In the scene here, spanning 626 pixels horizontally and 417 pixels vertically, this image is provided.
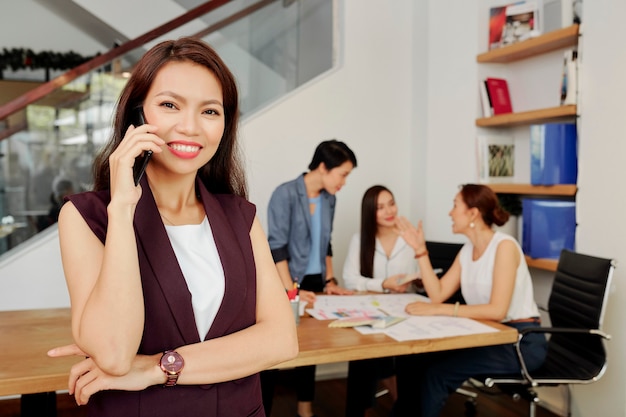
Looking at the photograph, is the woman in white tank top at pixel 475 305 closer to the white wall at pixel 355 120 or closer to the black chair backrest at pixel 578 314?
the black chair backrest at pixel 578 314

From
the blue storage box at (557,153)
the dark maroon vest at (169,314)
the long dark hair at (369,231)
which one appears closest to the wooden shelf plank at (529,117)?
the blue storage box at (557,153)

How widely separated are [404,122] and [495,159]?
2.97 feet

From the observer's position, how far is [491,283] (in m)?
3.11

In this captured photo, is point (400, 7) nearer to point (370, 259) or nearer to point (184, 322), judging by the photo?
point (370, 259)

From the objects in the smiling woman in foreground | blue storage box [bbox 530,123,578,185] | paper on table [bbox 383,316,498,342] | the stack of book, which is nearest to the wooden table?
paper on table [bbox 383,316,498,342]

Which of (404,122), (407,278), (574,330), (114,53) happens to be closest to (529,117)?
(404,122)

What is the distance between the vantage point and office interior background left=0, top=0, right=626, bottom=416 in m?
3.51

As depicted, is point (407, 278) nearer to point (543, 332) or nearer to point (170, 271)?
point (543, 332)

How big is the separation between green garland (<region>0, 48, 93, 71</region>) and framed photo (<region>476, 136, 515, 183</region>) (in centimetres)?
440

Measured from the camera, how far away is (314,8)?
4.81 metres

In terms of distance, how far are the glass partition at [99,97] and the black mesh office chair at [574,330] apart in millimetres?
2441

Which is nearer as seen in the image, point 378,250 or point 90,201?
point 90,201

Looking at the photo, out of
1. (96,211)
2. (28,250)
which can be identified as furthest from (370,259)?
(96,211)

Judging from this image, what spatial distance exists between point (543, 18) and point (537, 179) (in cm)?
110
